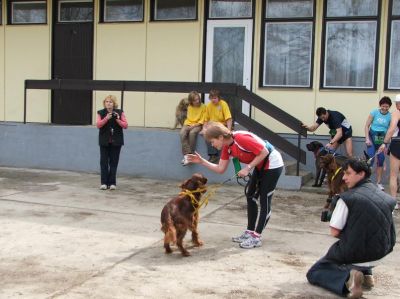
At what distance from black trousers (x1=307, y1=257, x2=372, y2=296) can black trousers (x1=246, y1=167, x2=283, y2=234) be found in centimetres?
125

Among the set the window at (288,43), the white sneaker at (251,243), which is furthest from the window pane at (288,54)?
the white sneaker at (251,243)

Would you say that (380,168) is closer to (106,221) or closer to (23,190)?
(106,221)

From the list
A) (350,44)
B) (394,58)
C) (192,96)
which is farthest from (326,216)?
(350,44)

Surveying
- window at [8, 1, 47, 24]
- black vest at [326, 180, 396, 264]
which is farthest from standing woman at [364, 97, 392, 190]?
window at [8, 1, 47, 24]

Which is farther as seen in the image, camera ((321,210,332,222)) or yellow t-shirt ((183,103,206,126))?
yellow t-shirt ((183,103,206,126))

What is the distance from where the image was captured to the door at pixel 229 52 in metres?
12.0

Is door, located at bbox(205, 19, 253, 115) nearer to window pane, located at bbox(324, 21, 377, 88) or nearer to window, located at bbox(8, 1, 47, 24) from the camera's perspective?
window pane, located at bbox(324, 21, 377, 88)

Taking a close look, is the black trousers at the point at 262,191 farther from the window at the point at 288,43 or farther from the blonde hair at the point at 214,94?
the window at the point at 288,43

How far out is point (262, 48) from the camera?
11.9m

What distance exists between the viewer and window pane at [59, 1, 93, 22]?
42.6 ft

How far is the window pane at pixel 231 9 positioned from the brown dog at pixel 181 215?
22.0ft

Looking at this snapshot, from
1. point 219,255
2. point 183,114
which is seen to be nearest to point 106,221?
point 219,255

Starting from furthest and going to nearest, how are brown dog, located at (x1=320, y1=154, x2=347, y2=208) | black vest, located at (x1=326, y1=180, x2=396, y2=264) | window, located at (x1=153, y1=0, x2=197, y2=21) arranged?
window, located at (x1=153, y1=0, x2=197, y2=21) → brown dog, located at (x1=320, y1=154, x2=347, y2=208) → black vest, located at (x1=326, y1=180, x2=396, y2=264)

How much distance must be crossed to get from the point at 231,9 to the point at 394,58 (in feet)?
11.1
